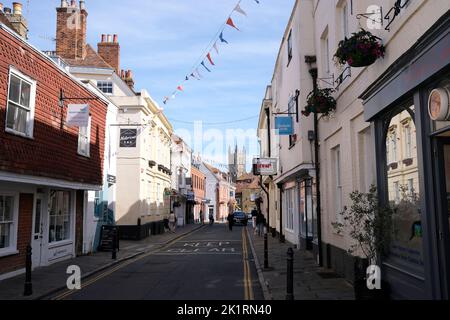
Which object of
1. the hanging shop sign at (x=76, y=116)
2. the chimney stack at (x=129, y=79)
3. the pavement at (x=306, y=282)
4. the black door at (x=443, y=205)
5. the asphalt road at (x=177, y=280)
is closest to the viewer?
the black door at (x=443, y=205)

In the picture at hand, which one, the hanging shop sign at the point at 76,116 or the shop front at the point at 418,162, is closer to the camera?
the shop front at the point at 418,162

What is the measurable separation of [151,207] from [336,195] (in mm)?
21132

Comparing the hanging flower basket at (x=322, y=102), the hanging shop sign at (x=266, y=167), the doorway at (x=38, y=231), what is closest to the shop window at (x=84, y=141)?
the doorway at (x=38, y=231)

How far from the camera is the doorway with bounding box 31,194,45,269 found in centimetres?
1391

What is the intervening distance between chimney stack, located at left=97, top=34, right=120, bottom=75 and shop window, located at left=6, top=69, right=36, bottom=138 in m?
18.4

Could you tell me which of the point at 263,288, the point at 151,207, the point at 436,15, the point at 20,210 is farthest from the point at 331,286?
the point at 151,207

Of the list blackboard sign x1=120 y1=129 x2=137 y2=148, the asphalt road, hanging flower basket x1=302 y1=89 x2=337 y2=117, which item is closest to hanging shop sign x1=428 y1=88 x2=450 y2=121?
the asphalt road

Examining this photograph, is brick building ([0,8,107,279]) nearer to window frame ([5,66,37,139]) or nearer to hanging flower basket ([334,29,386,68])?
window frame ([5,66,37,139])

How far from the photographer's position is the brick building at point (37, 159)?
1149cm

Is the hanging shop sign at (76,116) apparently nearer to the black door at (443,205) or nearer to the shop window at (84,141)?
the shop window at (84,141)

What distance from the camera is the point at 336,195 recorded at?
12.1 meters

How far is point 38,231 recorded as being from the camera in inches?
563

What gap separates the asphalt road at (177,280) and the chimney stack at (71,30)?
1496 cm

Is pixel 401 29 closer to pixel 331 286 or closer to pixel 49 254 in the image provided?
pixel 331 286
